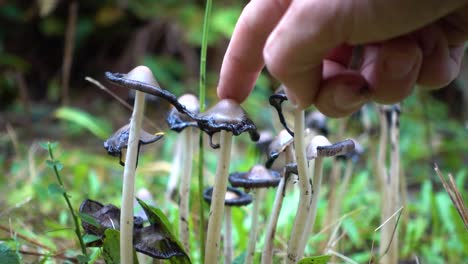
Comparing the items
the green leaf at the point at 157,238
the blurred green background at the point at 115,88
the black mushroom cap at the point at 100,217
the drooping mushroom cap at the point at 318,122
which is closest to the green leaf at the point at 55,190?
the black mushroom cap at the point at 100,217

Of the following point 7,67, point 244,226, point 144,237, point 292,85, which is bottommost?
point 244,226

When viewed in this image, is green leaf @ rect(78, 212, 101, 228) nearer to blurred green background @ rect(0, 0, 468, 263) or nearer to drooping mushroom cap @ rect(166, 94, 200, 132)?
drooping mushroom cap @ rect(166, 94, 200, 132)

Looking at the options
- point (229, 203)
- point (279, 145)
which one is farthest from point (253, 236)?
point (279, 145)

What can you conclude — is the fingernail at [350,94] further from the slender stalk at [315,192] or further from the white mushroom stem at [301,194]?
the slender stalk at [315,192]

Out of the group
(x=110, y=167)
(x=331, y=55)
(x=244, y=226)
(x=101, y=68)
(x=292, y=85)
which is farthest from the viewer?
(x=101, y=68)

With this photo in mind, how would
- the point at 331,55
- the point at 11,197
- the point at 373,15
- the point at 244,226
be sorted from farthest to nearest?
1. the point at 11,197
2. the point at 244,226
3. the point at 331,55
4. the point at 373,15

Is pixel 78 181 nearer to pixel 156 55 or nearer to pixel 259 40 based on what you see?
pixel 259 40

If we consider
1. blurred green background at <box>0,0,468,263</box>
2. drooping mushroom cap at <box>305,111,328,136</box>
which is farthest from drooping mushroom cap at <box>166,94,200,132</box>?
blurred green background at <box>0,0,468,263</box>

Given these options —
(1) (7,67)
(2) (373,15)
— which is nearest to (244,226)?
(2) (373,15)
